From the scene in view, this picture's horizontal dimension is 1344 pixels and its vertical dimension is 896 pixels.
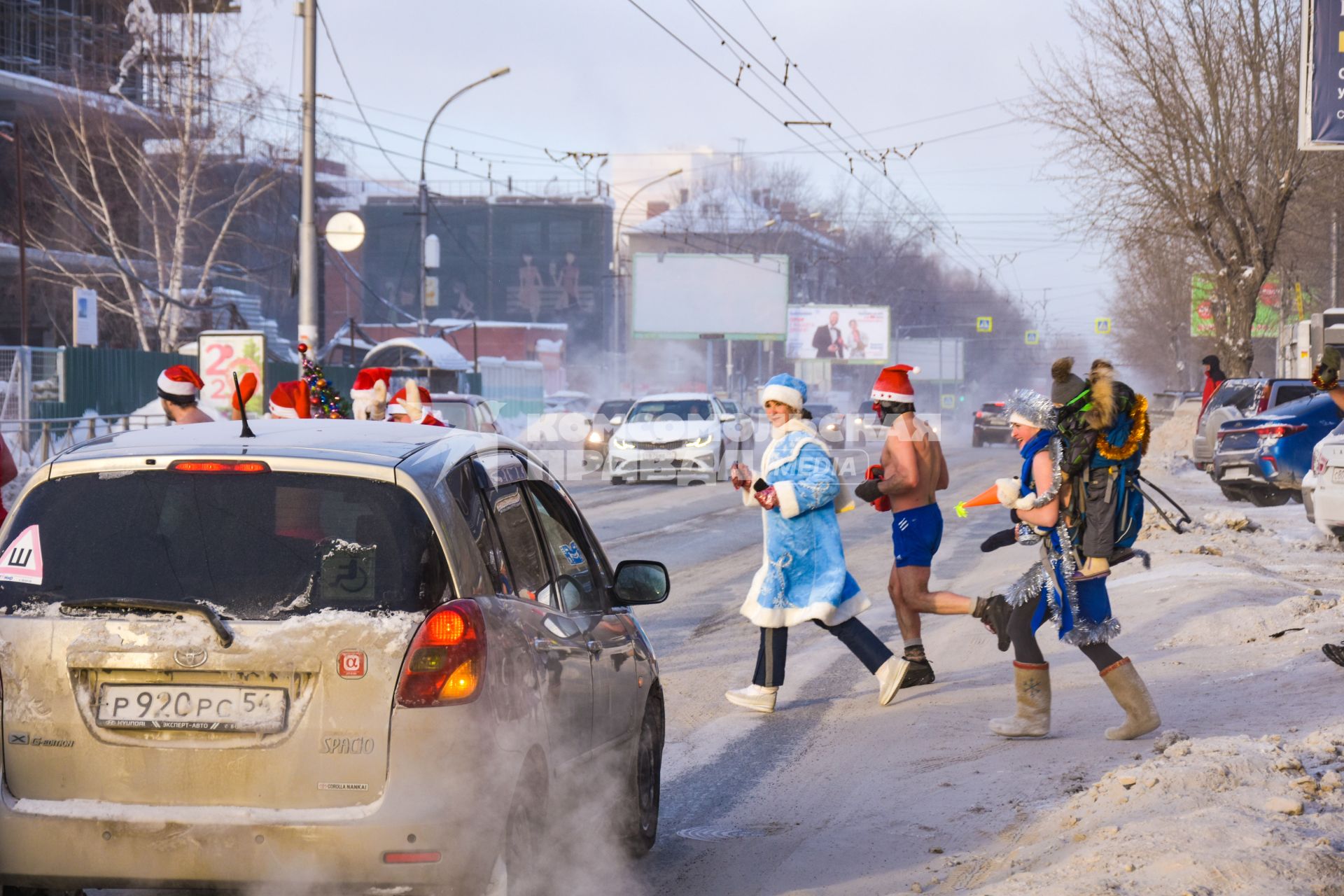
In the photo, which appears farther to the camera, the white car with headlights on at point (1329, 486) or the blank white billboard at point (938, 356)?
the blank white billboard at point (938, 356)

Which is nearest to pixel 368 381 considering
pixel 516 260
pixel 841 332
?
pixel 841 332

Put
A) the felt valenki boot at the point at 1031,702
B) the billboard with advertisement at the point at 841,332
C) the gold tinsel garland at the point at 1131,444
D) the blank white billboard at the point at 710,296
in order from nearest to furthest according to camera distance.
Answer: the gold tinsel garland at the point at 1131,444, the felt valenki boot at the point at 1031,702, the blank white billboard at the point at 710,296, the billboard with advertisement at the point at 841,332

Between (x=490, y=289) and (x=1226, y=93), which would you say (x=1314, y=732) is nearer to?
(x=1226, y=93)

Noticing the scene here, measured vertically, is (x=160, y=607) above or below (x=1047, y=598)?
above

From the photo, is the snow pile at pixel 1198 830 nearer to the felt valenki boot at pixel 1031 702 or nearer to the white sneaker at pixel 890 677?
the felt valenki boot at pixel 1031 702

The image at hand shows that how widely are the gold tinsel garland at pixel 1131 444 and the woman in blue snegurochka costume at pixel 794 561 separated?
1470 mm

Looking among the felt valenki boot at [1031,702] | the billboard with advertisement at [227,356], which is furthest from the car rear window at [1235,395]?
the felt valenki boot at [1031,702]

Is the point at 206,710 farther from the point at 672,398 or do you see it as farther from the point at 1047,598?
the point at 672,398

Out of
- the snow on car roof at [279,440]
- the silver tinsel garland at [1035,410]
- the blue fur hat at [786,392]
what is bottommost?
the snow on car roof at [279,440]

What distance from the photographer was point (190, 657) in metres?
3.70

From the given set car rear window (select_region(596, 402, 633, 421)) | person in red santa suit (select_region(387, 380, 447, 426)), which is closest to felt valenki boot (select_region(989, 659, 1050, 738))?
person in red santa suit (select_region(387, 380, 447, 426))

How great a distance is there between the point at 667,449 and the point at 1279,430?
409 inches

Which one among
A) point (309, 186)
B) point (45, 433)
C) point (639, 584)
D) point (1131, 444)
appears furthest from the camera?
point (45, 433)

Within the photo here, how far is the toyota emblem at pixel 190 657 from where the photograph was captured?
3.70 metres
